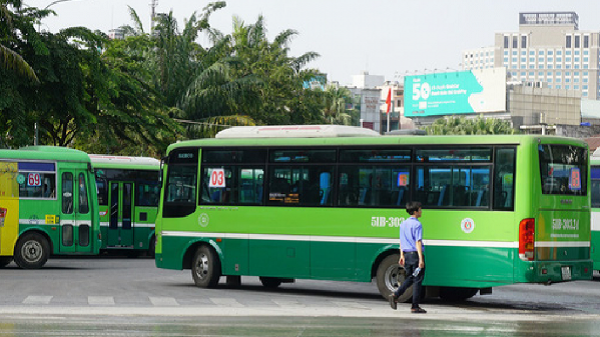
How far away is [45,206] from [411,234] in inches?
523

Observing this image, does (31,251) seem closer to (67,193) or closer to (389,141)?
(67,193)

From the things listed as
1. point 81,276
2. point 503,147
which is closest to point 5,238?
point 81,276

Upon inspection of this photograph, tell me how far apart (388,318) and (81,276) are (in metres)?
10.0

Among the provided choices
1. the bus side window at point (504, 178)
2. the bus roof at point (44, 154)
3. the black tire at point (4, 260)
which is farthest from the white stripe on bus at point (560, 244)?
the black tire at point (4, 260)

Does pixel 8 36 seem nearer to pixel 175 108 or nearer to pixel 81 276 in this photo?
pixel 81 276

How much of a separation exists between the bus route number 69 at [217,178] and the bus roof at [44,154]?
25.2ft

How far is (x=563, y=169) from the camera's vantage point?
650 inches

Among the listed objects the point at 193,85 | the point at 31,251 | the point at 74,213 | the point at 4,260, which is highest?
the point at 193,85

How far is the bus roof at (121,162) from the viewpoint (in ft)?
103

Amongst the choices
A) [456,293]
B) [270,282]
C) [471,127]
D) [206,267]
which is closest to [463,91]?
[471,127]

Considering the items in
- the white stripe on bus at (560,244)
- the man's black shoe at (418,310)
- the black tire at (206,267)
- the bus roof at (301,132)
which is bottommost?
the man's black shoe at (418,310)

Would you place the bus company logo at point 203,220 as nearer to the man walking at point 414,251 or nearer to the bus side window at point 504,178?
the man walking at point 414,251

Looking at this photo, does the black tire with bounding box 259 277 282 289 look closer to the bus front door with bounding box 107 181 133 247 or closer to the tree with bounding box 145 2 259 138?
the bus front door with bounding box 107 181 133 247

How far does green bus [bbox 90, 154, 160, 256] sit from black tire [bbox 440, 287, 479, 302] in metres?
15.4
